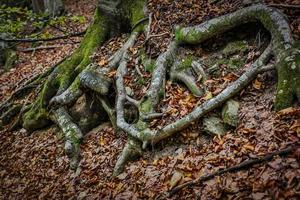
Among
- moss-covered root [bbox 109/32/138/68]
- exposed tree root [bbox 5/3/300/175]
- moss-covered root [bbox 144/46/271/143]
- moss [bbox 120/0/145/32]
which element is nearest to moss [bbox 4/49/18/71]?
exposed tree root [bbox 5/3/300/175]

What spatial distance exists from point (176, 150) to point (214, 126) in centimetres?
68

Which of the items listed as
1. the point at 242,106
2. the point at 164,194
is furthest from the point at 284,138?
the point at 164,194

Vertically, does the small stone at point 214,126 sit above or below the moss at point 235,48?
below

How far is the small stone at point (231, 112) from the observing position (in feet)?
14.2

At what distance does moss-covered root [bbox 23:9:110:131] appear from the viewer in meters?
7.12

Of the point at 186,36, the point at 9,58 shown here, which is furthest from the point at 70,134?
the point at 9,58

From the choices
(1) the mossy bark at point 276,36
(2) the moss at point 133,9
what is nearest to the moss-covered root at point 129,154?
(1) the mossy bark at point 276,36

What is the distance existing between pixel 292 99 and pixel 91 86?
3638 millimetres

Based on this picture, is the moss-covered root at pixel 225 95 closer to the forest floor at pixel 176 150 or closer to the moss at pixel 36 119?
the forest floor at pixel 176 150

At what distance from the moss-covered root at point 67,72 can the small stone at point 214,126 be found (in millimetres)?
3500

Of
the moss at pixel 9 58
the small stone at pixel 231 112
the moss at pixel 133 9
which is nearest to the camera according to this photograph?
the small stone at pixel 231 112

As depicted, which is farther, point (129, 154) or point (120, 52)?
point (120, 52)

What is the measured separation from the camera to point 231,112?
14.4 feet

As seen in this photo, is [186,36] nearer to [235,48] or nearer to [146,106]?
[235,48]
